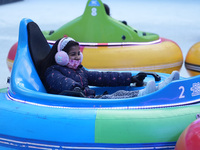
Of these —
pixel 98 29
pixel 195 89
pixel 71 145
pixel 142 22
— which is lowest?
pixel 142 22

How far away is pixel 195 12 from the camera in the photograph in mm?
10992

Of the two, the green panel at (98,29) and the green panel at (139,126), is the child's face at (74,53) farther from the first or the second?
the green panel at (98,29)

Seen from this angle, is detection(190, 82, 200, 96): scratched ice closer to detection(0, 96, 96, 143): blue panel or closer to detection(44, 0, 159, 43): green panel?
detection(0, 96, 96, 143): blue panel

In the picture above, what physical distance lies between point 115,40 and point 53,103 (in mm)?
1913

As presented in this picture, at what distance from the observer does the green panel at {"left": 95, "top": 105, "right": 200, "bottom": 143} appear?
1.83m

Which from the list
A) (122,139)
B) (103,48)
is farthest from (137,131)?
(103,48)

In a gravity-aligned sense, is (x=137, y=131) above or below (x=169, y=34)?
above

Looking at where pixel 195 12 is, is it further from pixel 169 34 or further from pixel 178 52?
pixel 178 52

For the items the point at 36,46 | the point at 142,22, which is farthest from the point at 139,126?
the point at 142,22

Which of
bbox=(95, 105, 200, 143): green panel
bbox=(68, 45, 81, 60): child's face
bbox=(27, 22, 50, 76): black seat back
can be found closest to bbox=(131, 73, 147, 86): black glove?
bbox=(68, 45, 81, 60): child's face

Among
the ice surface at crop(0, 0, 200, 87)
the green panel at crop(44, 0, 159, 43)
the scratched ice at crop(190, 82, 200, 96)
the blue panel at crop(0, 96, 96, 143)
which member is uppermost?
the scratched ice at crop(190, 82, 200, 96)

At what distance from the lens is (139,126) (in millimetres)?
1845

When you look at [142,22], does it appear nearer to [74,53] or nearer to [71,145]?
[74,53]

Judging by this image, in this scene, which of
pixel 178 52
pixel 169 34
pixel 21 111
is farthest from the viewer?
pixel 169 34
